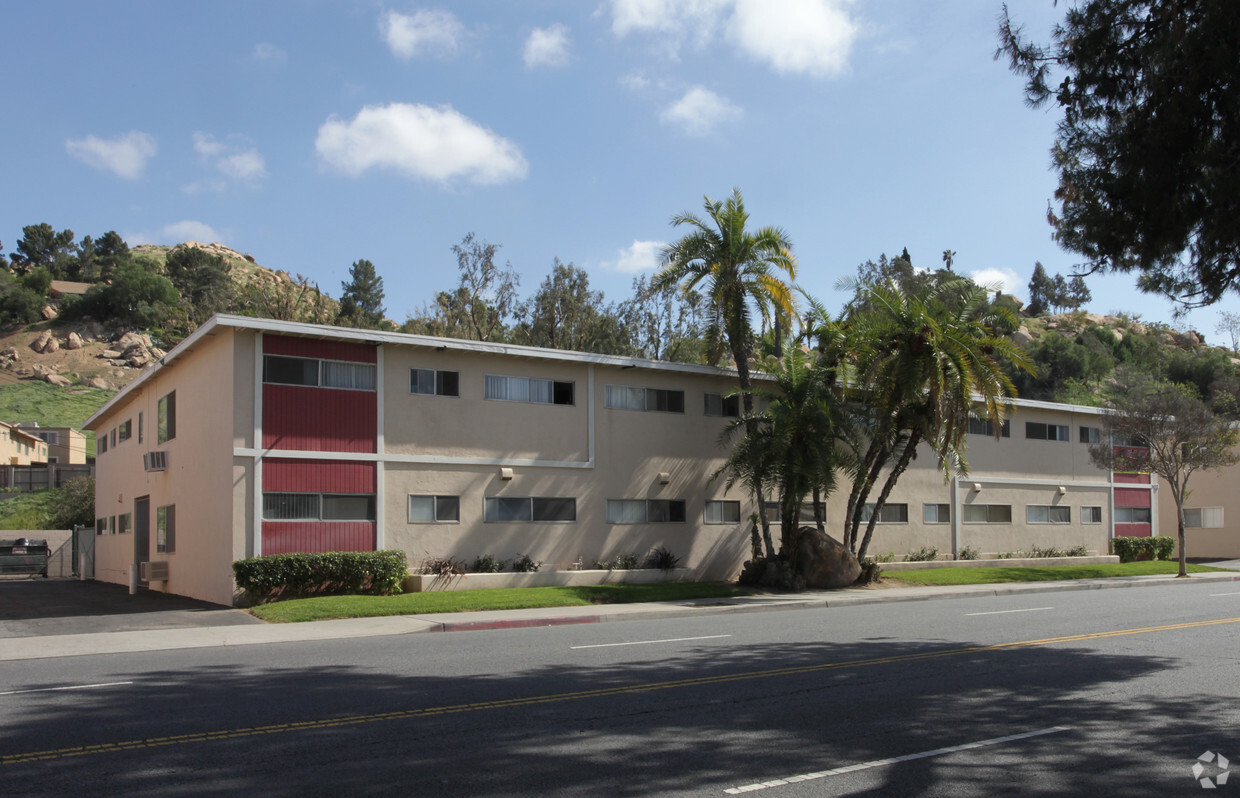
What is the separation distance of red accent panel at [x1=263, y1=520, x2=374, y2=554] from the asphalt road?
7610 millimetres

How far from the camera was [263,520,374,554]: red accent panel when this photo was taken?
70.2ft

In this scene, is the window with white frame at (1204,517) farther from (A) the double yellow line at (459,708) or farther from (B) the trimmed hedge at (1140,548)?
(A) the double yellow line at (459,708)

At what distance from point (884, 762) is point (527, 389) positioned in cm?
1938

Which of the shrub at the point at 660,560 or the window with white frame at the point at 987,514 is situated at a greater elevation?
the window with white frame at the point at 987,514

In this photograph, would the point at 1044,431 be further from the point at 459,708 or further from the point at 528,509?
the point at 459,708

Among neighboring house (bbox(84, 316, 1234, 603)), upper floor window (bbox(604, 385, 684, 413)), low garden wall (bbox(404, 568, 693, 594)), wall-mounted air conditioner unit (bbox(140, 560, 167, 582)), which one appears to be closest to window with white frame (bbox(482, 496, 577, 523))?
neighboring house (bbox(84, 316, 1234, 603))

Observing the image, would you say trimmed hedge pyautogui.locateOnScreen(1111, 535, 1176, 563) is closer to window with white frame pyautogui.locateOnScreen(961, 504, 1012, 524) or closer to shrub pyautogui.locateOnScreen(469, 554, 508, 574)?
window with white frame pyautogui.locateOnScreen(961, 504, 1012, 524)

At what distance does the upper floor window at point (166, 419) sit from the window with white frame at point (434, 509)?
7.27 metres

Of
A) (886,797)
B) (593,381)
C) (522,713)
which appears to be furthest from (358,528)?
(886,797)

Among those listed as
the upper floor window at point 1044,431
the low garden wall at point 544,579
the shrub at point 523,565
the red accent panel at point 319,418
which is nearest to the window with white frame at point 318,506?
the red accent panel at point 319,418

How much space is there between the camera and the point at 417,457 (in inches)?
926

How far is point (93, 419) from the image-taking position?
36.7 m

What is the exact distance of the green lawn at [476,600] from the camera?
61.4ft

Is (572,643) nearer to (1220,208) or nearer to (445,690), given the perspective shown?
(445,690)
